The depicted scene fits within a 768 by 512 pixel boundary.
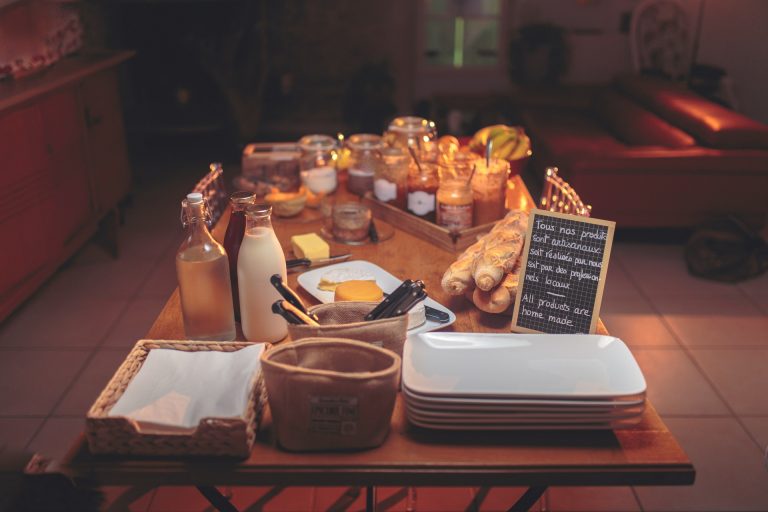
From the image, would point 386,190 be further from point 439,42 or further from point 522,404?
point 439,42

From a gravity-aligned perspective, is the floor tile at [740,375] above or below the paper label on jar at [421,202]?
below

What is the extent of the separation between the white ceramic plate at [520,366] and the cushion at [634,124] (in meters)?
3.17

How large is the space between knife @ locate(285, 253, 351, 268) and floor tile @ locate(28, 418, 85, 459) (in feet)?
3.74

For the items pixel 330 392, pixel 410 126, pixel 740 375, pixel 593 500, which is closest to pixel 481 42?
pixel 410 126

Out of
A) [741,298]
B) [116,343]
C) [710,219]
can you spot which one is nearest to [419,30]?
[710,219]

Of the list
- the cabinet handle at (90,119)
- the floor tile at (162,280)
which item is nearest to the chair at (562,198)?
the floor tile at (162,280)

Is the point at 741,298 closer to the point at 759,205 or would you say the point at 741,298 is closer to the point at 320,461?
the point at 759,205

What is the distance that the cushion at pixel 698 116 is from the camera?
3861 mm

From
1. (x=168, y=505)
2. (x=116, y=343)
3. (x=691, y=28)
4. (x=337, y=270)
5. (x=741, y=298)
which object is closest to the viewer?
(x=337, y=270)

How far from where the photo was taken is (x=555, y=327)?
56.3 inches

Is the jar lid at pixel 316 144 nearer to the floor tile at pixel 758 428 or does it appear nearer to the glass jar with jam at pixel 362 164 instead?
the glass jar with jam at pixel 362 164

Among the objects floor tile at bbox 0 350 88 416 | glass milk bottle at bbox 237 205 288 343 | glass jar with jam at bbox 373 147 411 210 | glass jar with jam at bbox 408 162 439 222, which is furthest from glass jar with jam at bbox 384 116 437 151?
floor tile at bbox 0 350 88 416

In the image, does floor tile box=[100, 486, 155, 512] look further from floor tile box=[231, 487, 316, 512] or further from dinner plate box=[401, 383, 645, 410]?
dinner plate box=[401, 383, 645, 410]

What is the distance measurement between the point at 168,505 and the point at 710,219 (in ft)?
10.8
